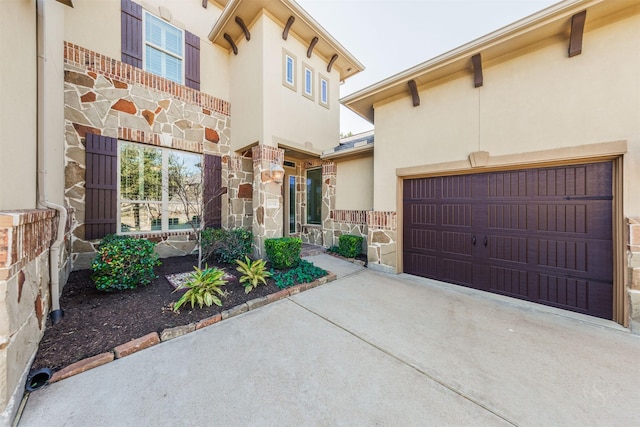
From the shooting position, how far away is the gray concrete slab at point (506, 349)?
6.07ft

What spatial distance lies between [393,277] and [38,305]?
5282 mm

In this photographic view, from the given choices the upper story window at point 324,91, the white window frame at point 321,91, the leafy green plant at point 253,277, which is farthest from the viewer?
the upper story window at point 324,91

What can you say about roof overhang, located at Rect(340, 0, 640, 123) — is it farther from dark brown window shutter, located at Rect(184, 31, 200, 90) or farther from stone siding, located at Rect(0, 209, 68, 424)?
stone siding, located at Rect(0, 209, 68, 424)

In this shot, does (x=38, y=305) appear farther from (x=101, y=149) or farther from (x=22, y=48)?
(x=101, y=149)

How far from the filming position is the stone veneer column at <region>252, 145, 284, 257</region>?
18.0ft

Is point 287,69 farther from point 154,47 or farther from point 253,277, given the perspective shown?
point 253,277

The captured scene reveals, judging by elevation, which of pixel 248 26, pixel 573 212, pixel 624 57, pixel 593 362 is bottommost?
pixel 593 362

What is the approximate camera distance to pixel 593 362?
2.34m

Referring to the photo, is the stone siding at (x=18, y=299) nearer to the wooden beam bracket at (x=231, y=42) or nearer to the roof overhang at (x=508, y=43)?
the roof overhang at (x=508, y=43)

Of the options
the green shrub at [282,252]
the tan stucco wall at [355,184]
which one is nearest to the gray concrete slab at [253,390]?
the green shrub at [282,252]

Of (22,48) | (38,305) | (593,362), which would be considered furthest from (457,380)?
(22,48)

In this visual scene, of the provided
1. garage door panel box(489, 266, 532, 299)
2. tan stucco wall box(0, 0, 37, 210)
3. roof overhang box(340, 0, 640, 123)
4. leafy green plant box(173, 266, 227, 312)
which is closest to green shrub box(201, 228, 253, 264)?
leafy green plant box(173, 266, 227, 312)

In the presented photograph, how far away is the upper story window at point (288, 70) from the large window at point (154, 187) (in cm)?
323

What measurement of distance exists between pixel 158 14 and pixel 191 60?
110cm
